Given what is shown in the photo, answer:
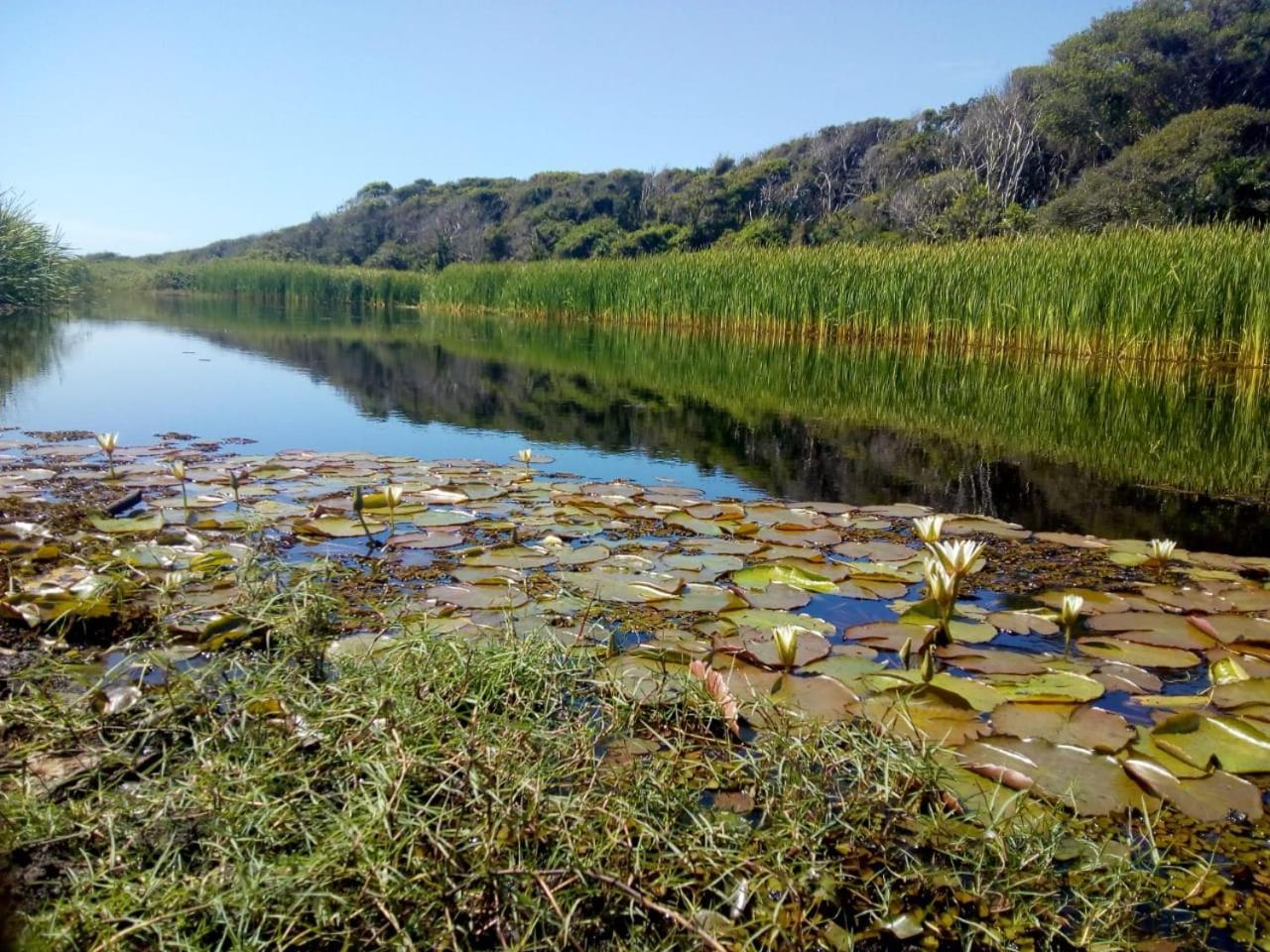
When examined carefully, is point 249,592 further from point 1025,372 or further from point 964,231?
point 964,231

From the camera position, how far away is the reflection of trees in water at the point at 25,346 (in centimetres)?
875

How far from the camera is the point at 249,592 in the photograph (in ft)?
8.13

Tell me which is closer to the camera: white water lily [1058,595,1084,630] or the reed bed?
white water lily [1058,595,1084,630]

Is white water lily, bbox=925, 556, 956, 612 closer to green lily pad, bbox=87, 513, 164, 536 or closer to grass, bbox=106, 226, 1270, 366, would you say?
green lily pad, bbox=87, 513, 164, 536

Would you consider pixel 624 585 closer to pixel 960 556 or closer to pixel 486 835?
pixel 960 556

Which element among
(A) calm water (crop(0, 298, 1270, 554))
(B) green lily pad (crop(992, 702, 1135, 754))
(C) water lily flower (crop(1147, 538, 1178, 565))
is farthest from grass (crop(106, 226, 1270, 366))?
(B) green lily pad (crop(992, 702, 1135, 754))

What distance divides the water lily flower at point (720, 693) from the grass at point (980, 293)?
11.1 m

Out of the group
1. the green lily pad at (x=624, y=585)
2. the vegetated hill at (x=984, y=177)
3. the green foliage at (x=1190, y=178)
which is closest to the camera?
the green lily pad at (x=624, y=585)

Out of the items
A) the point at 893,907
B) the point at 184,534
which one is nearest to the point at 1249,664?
the point at 893,907

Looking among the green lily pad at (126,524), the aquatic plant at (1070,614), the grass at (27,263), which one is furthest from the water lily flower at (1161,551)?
the grass at (27,263)

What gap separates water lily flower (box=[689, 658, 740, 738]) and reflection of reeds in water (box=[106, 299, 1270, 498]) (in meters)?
4.45

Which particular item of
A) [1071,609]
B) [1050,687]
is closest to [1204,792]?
[1050,687]

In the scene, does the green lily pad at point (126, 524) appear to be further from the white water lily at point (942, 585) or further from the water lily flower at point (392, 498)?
the white water lily at point (942, 585)

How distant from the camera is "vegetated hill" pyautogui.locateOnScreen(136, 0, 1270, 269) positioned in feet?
73.0
